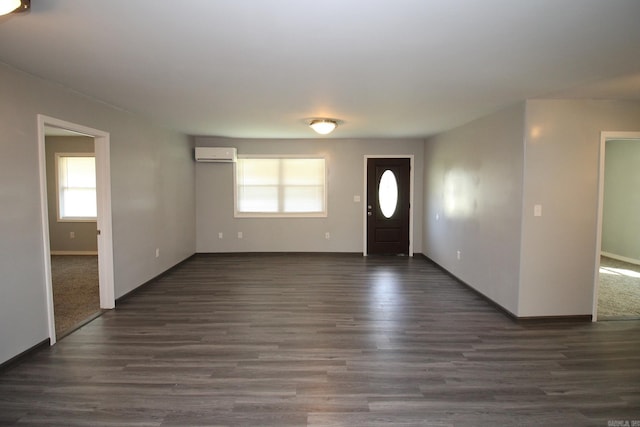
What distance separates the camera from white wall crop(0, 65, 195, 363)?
265 cm

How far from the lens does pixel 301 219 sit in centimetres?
709

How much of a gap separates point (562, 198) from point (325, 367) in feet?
9.84

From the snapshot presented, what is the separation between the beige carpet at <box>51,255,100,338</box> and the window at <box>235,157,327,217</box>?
280 centimetres

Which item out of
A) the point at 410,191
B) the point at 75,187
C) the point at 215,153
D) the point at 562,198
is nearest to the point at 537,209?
the point at 562,198

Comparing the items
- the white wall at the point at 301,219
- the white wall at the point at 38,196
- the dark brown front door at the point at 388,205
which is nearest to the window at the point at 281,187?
the white wall at the point at 301,219

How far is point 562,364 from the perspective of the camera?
2.79 m

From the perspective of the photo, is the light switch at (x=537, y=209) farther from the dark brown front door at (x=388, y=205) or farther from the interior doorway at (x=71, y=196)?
the interior doorway at (x=71, y=196)

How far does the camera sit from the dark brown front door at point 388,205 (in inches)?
275

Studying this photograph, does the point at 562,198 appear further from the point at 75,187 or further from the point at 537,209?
the point at 75,187

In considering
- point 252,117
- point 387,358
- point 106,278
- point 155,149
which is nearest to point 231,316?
point 106,278

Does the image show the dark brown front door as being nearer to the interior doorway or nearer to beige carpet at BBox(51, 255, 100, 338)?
beige carpet at BBox(51, 255, 100, 338)

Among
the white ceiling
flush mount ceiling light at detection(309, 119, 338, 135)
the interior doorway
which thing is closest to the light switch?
the white ceiling

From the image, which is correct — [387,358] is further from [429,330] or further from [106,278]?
[106,278]

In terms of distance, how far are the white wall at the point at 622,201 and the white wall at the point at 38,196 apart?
8.27 meters
